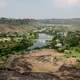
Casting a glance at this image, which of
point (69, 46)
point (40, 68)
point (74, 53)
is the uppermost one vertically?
point (74, 53)

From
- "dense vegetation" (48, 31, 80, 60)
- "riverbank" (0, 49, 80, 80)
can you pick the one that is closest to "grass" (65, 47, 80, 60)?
"dense vegetation" (48, 31, 80, 60)

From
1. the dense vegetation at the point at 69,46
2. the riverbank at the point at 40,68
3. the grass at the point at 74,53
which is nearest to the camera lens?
the riverbank at the point at 40,68

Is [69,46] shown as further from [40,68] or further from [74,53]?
[40,68]

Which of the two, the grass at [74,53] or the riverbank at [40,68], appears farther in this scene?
the grass at [74,53]

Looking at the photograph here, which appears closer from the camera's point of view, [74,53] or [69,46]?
[74,53]

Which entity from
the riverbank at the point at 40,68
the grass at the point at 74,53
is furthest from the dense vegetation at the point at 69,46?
the riverbank at the point at 40,68

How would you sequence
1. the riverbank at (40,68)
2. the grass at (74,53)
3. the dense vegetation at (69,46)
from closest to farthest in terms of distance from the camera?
the riverbank at (40,68), the grass at (74,53), the dense vegetation at (69,46)

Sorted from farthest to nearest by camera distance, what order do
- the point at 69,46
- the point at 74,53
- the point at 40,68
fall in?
1. the point at 69,46
2. the point at 74,53
3. the point at 40,68

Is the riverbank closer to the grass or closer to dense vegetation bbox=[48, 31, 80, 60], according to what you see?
the grass

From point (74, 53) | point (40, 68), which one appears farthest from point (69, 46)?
point (40, 68)

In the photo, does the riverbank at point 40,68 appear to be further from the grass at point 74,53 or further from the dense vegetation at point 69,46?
the dense vegetation at point 69,46

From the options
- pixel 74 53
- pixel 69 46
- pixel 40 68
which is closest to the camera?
pixel 40 68

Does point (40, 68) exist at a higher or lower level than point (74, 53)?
lower

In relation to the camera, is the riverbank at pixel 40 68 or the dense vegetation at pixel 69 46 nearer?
the riverbank at pixel 40 68
